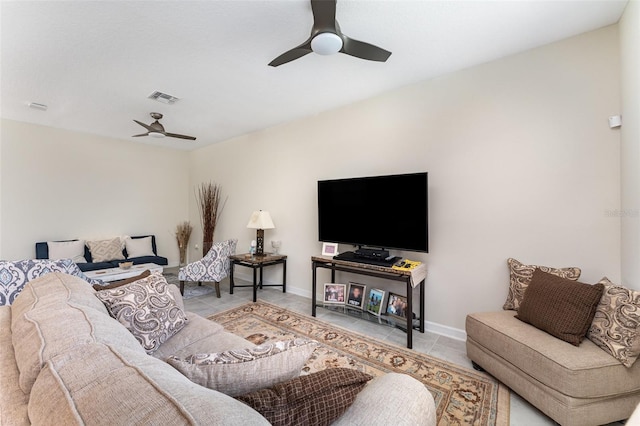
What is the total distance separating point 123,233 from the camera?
16.7 feet

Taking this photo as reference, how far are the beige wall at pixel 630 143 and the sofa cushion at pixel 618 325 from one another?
0.68ft

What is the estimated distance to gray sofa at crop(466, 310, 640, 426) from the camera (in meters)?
1.46

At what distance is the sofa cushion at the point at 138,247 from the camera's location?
4.81 meters

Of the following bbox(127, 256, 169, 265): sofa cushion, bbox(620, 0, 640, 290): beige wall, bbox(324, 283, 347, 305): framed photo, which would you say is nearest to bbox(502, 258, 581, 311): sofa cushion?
bbox(620, 0, 640, 290): beige wall

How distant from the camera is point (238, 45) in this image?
2.25 metres

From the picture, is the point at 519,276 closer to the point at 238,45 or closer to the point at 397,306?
the point at 397,306

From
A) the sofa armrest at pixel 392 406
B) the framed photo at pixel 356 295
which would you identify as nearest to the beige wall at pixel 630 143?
the sofa armrest at pixel 392 406

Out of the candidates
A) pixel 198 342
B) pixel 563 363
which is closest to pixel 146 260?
pixel 198 342

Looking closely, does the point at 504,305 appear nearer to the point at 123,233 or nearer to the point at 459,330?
the point at 459,330

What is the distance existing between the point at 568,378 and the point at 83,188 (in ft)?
21.1

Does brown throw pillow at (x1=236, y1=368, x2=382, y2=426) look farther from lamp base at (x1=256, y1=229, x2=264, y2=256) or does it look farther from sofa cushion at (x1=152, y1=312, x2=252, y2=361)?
lamp base at (x1=256, y1=229, x2=264, y2=256)

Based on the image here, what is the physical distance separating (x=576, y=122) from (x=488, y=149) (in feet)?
1.98

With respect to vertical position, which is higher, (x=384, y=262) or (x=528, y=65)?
(x=528, y=65)

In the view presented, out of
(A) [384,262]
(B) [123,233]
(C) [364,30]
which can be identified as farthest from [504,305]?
(B) [123,233]
